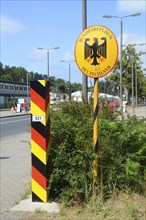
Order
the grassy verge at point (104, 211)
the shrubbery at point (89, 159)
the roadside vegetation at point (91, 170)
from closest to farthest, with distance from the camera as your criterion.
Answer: the grassy verge at point (104, 211) < the roadside vegetation at point (91, 170) < the shrubbery at point (89, 159)

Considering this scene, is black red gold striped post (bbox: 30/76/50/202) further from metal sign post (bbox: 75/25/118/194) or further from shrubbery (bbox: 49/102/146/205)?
metal sign post (bbox: 75/25/118/194)

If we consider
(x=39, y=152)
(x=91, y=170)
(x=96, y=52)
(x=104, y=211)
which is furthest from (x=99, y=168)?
(x=96, y=52)

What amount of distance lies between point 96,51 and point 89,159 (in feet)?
4.99

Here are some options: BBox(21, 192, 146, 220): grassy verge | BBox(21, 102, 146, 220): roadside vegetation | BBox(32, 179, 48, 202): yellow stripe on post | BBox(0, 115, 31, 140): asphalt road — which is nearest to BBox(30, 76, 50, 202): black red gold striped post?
BBox(32, 179, 48, 202): yellow stripe on post

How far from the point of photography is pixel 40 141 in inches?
217

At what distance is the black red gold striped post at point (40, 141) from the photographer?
5496 millimetres

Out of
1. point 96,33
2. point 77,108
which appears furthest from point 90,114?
point 96,33

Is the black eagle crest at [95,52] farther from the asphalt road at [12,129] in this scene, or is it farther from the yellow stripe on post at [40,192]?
the asphalt road at [12,129]

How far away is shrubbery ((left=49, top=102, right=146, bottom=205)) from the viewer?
549 centimetres

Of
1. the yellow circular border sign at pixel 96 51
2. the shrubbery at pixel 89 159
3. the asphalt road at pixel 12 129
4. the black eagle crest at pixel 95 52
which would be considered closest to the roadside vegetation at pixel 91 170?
the shrubbery at pixel 89 159

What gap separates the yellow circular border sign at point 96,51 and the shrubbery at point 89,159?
0.82 metres

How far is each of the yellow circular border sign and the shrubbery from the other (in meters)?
0.82

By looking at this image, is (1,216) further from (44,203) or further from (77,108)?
(77,108)

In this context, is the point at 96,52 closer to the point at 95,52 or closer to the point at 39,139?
the point at 95,52
